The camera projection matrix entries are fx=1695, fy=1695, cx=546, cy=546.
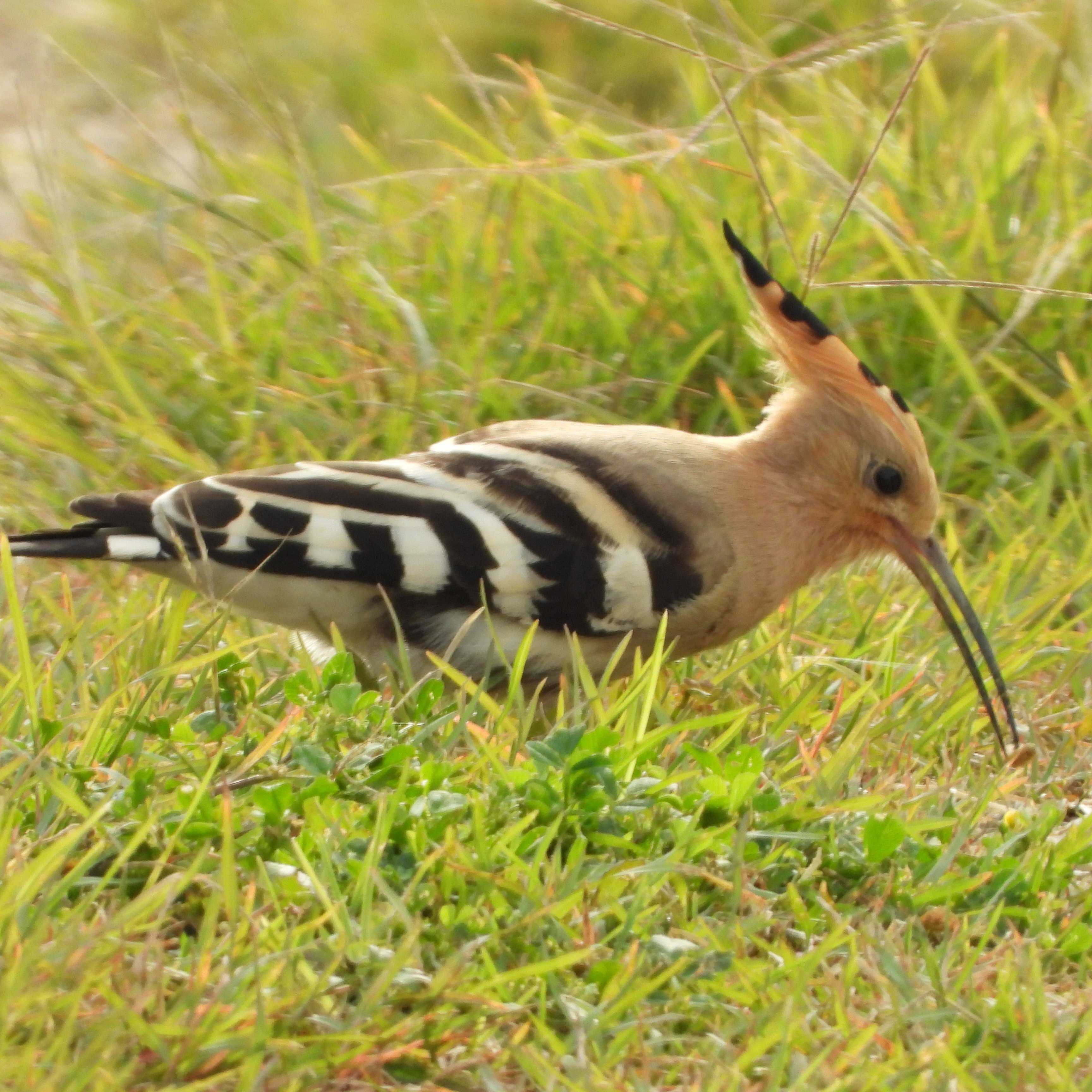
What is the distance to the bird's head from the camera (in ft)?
7.64

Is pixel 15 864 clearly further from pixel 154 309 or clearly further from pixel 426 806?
pixel 154 309

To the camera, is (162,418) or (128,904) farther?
(162,418)

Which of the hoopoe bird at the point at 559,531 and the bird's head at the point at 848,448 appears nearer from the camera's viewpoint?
the hoopoe bird at the point at 559,531

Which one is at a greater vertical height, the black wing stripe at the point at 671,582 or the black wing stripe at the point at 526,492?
the black wing stripe at the point at 526,492

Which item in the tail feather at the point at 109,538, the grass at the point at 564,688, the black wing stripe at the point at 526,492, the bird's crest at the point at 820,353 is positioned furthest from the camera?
the bird's crest at the point at 820,353

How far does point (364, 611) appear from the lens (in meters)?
2.10

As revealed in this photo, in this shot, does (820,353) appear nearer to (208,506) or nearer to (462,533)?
(462,533)

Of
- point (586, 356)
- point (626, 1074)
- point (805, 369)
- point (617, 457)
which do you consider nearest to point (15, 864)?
point (626, 1074)

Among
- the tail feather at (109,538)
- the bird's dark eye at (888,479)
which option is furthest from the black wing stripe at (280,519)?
the bird's dark eye at (888,479)

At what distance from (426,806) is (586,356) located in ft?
4.77

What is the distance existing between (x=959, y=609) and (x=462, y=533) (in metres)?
0.72

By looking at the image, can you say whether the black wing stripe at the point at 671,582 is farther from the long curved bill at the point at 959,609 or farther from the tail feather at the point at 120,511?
the tail feather at the point at 120,511

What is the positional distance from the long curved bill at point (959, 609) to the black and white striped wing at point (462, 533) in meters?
0.36

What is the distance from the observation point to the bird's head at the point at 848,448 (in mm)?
2330
